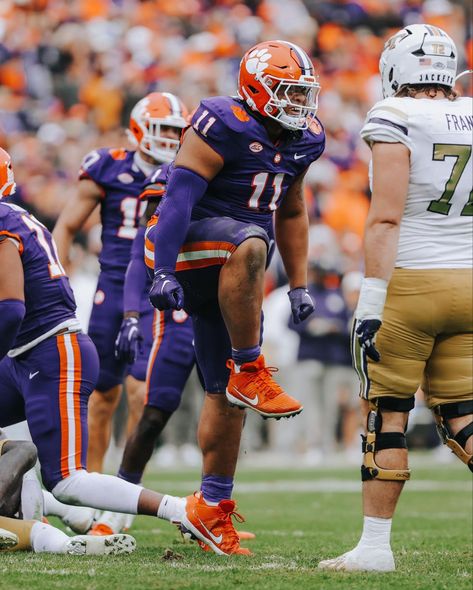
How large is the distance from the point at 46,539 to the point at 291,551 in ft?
3.67

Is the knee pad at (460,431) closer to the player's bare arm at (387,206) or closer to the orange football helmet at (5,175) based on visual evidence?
the player's bare arm at (387,206)

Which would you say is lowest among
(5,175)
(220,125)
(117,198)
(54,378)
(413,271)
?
(54,378)

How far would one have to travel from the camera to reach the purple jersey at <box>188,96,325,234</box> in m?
4.63

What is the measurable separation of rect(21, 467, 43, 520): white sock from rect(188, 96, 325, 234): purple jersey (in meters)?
1.38

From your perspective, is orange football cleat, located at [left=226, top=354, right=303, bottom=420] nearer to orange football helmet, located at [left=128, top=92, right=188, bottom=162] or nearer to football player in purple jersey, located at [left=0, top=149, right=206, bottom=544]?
football player in purple jersey, located at [left=0, top=149, right=206, bottom=544]

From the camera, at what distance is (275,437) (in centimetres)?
1346

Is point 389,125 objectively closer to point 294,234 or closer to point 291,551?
point 294,234

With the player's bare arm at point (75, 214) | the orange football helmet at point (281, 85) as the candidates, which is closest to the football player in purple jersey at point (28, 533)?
the orange football helmet at point (281, 85)

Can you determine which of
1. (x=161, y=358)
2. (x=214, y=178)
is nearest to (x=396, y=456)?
(x=214, y=178)

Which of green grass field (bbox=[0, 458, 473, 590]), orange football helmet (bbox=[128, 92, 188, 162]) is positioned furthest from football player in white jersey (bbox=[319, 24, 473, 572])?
orange football helmet (bbox=[128, 92, 188, 162])

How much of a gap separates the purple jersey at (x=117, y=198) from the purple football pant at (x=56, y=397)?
6.39ft

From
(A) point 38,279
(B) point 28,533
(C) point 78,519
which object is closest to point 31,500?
(B) point 28,533

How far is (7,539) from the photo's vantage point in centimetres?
463

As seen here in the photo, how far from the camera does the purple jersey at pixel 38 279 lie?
4.67 m
